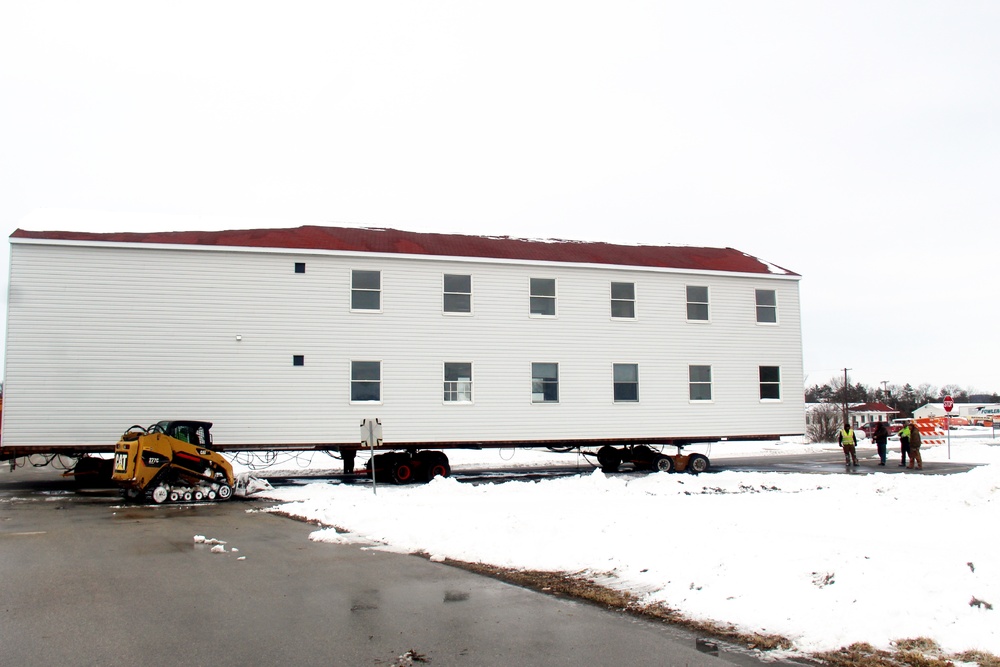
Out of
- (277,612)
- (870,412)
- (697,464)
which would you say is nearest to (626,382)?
(697,464)

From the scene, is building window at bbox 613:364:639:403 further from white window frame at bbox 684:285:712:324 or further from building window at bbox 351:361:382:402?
building window at bbox 351:361:382:402

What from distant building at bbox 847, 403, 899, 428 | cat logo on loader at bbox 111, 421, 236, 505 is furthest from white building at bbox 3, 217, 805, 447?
distant building at bbox 847, 403, 899, 428

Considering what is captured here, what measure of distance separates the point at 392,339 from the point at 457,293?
2.61 m

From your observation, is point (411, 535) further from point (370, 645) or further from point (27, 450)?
point (27, 450)

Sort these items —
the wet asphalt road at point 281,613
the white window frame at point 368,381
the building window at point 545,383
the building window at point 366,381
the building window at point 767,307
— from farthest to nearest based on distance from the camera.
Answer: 1. the building window at point 767,307
2. the building window at point 545,383
3. the building window at point 366,381
4. the white window frame at point 368,381
5. the wet asphalt road at point 281,613

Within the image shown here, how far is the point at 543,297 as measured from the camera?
26953 millimetres

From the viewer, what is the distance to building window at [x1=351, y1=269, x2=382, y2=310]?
25.2 metres

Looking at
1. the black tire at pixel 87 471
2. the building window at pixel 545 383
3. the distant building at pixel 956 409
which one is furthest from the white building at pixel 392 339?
the distant building at pixel 956 409

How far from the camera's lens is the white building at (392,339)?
2294 centimetres

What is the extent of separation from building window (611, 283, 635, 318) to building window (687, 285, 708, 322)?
7.23 feet

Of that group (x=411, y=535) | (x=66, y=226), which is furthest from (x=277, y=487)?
(x=411, y=535)

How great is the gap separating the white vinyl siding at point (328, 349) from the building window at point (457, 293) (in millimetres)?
264

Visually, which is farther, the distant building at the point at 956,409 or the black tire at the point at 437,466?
the distant building at the point at 956,409

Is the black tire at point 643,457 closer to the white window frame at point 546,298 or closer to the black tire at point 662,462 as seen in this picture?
the black tire at point 662,462
